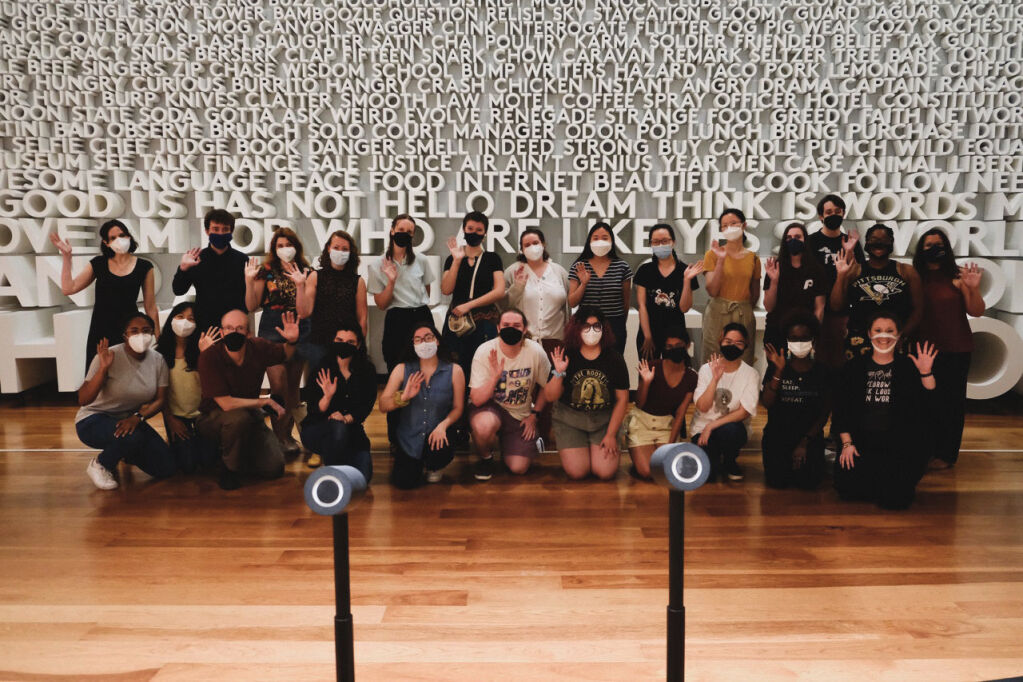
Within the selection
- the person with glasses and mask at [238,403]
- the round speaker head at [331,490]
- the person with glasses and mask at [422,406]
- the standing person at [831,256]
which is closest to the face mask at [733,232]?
the standing person at [831,256]

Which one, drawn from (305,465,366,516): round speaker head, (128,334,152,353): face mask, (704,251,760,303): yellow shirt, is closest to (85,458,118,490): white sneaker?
(128,334,152,353): face mask

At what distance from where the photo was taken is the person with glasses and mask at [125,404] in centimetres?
396

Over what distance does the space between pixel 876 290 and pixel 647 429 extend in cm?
138

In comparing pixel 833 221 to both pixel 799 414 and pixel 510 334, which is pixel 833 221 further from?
pixel 510 334

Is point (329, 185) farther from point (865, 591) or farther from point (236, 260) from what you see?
point (865, 591)

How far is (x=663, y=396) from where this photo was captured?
4.16 metres

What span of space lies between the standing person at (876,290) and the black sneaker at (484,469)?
1.97 metres

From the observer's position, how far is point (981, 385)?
549cm

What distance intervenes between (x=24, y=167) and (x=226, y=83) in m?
1.65

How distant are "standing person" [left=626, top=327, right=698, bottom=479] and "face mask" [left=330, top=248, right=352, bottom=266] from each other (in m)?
1.65

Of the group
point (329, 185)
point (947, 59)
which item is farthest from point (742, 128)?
point (329, 185)

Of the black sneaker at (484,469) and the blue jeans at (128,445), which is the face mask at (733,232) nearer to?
the black sneaker at (484,469)

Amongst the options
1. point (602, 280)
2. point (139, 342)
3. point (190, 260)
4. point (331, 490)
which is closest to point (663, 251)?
point (602, 280)

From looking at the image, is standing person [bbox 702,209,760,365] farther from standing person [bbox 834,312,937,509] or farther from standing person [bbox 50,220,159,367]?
standing person [bbox 50,220,159,367]
